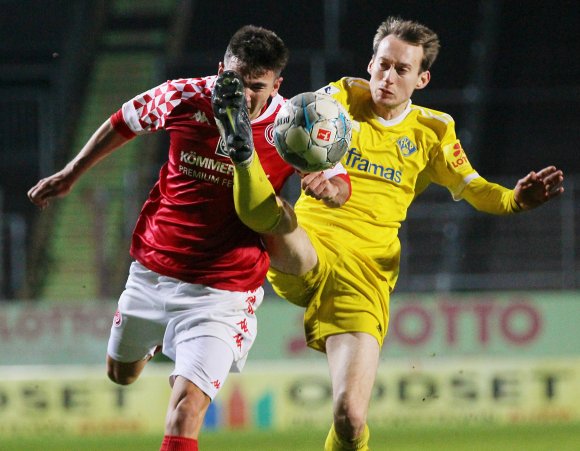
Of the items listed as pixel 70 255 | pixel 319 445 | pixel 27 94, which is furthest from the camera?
pixel 27 94

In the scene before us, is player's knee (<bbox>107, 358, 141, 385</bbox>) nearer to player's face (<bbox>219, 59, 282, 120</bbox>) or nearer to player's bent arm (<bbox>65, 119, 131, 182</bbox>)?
player's bent arm (<bbox>65, 119, 131, 182</bbox>)

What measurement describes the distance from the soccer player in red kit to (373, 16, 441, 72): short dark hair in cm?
79

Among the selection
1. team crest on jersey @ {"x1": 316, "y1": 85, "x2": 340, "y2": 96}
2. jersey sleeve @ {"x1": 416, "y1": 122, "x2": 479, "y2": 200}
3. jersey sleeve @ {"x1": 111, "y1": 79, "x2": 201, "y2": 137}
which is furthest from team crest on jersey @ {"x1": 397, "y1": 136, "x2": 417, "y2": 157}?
jersey sleeve @ {"x1": 111, "y1": 79, "x2": 201, "y2": 137}

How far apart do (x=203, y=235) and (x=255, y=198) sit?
1.30ft

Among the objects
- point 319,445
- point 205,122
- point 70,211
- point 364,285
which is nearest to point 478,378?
point 319,445

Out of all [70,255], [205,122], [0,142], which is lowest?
[205,122]

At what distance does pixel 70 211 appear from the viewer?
1702 cm

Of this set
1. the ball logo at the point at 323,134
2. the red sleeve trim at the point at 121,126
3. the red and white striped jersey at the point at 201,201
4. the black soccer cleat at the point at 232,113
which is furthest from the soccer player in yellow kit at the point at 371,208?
the red sleeve trim at the point at 121,126

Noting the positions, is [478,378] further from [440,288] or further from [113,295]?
[113,295]

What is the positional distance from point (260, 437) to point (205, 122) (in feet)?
17.3

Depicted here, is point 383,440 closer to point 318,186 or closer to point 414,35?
point 414,35

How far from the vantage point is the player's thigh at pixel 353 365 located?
211 inches

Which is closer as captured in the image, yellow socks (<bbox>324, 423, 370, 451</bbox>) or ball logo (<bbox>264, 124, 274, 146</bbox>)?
ball logo (<bbox>264, 124, 274, 146</bbox>)

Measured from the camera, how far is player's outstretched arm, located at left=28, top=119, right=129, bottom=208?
18.0 feet
